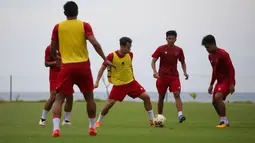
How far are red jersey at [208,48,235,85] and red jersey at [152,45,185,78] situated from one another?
5.37 feet

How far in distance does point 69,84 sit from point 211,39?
173 inches

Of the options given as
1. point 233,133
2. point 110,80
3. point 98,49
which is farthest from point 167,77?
point 98,49

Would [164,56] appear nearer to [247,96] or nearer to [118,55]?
[118,55]

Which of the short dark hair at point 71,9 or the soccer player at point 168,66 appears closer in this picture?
the short dark hair at point 71,9

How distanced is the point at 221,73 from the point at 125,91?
2.18 metres

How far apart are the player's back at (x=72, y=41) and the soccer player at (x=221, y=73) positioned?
13.8ft

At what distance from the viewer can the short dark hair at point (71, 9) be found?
10.9 m

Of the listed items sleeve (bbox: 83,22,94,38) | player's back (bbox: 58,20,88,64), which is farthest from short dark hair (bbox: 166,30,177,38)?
sleeve (bbox: 83,22,94,38)

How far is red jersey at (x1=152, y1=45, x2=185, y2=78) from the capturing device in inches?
648

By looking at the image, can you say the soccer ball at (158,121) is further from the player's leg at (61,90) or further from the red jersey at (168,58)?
the player's leg at (61,90)

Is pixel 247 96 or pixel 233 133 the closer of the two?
pixel 233 133

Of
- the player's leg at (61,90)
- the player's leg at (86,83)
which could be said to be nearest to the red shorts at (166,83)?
the player's leg at (86,83)

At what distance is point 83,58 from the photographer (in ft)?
36.1

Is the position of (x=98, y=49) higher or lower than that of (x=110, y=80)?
higher
